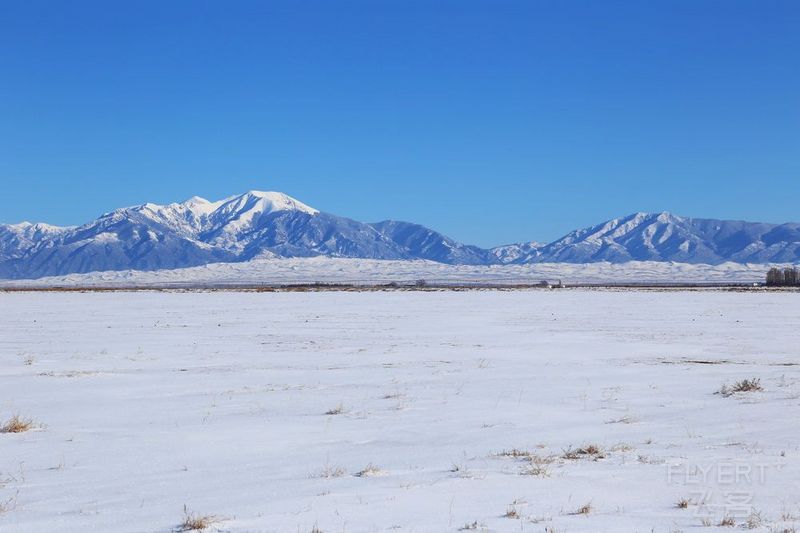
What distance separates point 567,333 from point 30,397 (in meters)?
19.5

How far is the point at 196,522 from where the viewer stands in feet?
21.7

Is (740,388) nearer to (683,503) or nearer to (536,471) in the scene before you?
(536,471)

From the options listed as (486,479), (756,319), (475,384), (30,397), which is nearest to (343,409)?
(475,384)

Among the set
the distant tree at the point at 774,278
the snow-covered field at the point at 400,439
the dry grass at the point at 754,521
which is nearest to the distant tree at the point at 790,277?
the distant tree at the point at 774,278

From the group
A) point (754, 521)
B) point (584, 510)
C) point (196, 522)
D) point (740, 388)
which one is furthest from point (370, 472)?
point (740, 388)

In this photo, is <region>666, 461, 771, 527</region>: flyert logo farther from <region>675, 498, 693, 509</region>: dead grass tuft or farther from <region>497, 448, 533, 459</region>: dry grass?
<region>497, 448, 533, 459</region>: dry grass

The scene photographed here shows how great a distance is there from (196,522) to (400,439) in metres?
4.25

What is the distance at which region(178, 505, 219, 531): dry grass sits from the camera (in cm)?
663

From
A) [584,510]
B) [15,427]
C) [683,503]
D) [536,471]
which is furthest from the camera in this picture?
[15,427]

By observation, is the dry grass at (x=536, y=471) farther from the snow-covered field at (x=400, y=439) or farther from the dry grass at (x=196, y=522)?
the dry grass at (x=196, y=522)

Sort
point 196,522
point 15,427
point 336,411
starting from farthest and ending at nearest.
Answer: point 336,411 → point 15,427 → point 196,522

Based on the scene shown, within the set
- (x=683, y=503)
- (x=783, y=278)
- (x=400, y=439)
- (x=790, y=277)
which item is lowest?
(x=400, y=439)

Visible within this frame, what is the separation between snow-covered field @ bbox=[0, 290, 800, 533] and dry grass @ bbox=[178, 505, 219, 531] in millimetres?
91

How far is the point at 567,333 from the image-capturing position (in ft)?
95.5
